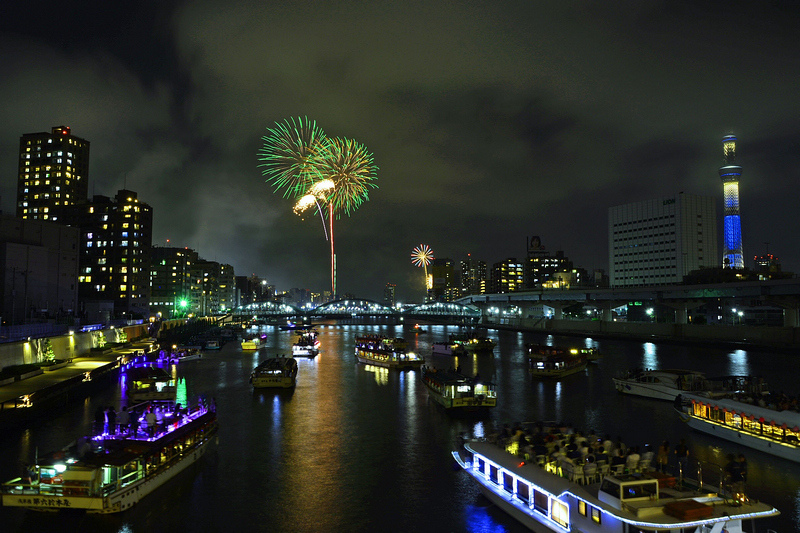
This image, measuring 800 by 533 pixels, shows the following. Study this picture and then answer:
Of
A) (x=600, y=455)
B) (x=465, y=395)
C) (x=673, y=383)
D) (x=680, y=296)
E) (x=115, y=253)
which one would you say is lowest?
(x=465, y=395)

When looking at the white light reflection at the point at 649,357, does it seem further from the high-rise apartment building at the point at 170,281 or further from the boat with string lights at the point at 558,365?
the high-rise apartment building at the point at 170,281

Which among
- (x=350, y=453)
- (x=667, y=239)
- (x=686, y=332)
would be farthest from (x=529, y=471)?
(x=667, y=239)

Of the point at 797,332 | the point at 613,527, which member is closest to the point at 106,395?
the point at 613,527

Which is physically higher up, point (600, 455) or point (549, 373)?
point (600, 455)

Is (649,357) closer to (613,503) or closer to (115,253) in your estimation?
(613,503)

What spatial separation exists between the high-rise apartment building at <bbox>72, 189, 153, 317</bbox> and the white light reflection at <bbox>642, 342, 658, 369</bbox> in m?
84.7

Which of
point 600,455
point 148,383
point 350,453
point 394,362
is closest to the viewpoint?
point 600,455

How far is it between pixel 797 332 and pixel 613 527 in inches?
2778

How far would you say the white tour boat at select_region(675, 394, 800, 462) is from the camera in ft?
73.3

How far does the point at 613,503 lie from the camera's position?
41.8ft

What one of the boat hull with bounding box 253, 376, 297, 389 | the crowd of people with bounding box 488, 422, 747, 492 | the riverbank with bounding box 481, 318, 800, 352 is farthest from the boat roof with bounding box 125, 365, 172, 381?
the riverbank with bounding box 481, 318, 800, 352

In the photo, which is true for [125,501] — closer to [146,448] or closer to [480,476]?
[146,448]

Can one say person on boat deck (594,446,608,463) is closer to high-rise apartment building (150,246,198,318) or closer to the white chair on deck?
the white chair on deck

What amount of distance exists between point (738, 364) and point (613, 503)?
54.1 m
